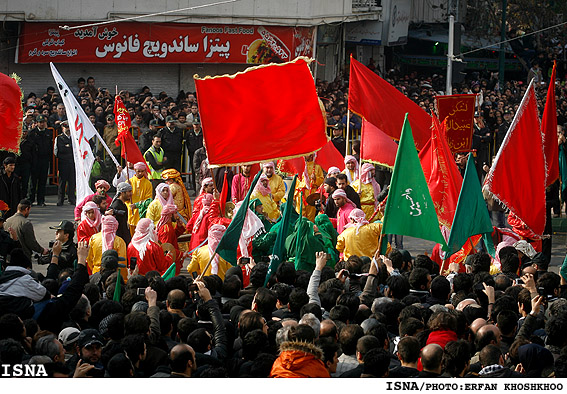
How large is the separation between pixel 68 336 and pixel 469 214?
4.17 meters

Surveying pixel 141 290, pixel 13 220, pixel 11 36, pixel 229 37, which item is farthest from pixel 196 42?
pixel 141 290

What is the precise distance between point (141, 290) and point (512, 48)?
1073 inches

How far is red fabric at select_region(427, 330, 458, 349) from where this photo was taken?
263 inches

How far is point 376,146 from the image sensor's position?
43.1ft

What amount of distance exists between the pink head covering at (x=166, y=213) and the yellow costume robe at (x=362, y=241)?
6.85 feet

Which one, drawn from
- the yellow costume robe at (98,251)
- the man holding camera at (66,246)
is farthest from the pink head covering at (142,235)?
the man holding camera at (66,246)

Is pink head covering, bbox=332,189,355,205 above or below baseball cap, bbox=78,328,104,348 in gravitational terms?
above

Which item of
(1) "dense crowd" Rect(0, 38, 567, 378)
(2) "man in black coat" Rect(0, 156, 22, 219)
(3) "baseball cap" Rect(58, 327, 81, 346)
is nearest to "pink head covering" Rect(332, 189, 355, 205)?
(1) "dense crowd" Rect(0, 38, 567, 378)

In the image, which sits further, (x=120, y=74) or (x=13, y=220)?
(x=120, y=74)

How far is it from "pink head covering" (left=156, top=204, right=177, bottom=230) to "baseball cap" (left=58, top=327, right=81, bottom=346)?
486 centimetres

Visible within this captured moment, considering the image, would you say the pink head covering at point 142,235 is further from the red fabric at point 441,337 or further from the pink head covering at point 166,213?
the red fabric at point 441,337

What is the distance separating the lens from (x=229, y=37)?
25266 mm

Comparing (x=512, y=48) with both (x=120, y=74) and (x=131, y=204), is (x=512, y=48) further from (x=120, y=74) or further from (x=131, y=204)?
(x=131, y=204)

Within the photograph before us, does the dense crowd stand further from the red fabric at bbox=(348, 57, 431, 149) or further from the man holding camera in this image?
the red fabric at bbox=(348, 57, 431, 149)
